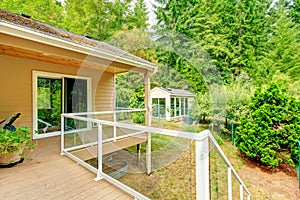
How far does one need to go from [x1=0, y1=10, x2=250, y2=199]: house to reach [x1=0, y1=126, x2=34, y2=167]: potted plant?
14 centimetres

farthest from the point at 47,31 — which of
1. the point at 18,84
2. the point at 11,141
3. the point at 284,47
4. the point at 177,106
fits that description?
the point at 284,47

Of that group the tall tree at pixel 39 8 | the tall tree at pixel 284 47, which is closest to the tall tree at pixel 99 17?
the tall tree at pixel 39 8

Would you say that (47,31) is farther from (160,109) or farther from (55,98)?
(160,109)

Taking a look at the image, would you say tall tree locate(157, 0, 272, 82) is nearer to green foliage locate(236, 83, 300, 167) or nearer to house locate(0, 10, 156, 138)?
green foliage locate(236, 83, 300, 167)

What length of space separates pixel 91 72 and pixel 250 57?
16.8 metres

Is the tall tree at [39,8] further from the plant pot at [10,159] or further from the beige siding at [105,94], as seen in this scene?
the plant pot at [10,159]

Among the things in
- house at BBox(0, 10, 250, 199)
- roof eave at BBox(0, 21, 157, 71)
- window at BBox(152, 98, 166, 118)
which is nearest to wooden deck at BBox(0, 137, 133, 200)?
house at BBox(0, 10, 250, 199)

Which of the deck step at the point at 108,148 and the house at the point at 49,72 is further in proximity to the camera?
the deck step at the point at 108,148

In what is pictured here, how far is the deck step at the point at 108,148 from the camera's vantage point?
3566 millimetres

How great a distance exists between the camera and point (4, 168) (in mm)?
2871

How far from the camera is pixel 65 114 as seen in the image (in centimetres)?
362

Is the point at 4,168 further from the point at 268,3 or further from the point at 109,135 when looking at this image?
the point at 268,3

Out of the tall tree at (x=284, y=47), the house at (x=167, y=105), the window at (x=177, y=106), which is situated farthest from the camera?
the tall tree at (x=284, y=47)

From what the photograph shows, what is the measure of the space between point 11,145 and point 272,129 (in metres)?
7.88
